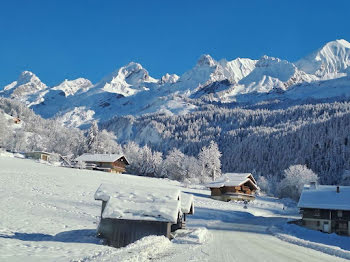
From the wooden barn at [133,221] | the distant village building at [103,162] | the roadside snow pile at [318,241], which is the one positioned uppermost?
the distant village building at [103,162]

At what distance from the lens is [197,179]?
114250mm

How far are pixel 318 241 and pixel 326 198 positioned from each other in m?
18.7

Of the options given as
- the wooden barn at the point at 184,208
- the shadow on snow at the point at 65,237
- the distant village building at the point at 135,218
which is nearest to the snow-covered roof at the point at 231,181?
the wooden barn at the point at 184,208

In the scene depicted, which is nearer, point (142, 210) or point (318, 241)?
point (142, 210)

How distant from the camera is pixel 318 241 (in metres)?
41.9

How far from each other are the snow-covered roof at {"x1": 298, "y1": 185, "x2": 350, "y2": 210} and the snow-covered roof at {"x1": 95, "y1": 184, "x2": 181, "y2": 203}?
108 ft

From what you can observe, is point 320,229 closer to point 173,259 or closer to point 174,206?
point 174,206

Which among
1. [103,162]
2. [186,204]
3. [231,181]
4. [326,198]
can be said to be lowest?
[186,204]

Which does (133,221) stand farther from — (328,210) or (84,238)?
(328,210)

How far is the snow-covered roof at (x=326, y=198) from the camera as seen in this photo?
56463mm

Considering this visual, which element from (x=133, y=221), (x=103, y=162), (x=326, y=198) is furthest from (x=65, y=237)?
(x=103, y=162)

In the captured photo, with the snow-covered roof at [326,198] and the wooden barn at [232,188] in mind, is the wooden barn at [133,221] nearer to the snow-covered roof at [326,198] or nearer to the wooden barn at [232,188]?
the snow-covered roof at [326,198]

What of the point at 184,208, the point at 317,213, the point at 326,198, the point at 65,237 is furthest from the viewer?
the point at 326,198

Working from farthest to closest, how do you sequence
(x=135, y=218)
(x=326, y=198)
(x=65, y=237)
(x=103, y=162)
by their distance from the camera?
(x=103, y=162), (x=326, y=198), (x=135, y=218), (x=65, y=237)
